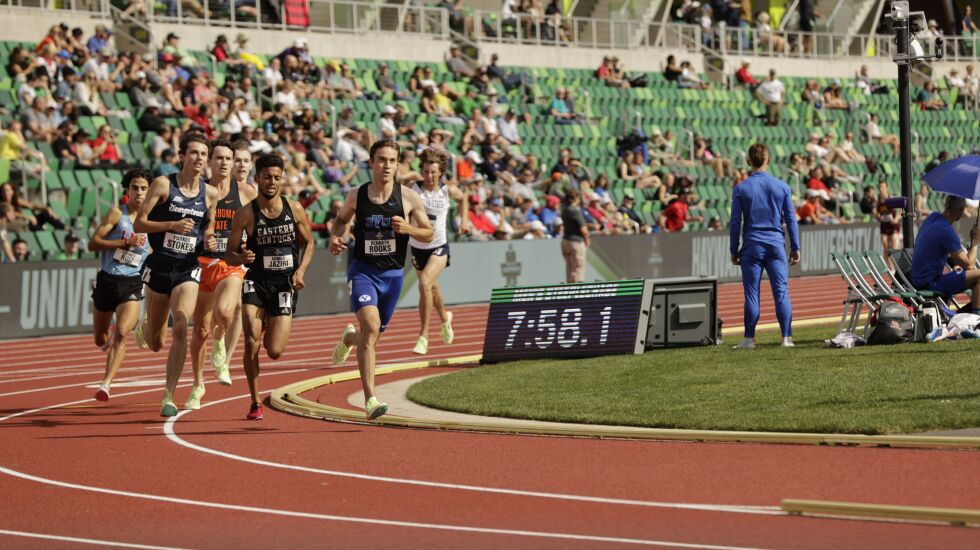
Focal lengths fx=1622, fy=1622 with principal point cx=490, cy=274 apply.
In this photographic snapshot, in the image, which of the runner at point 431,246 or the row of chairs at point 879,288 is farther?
the runner at point 431,246

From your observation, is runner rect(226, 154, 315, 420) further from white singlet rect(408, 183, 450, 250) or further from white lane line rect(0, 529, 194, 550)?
white singlet rect(408, 183, 450, 250)

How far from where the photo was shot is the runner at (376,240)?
11.6m

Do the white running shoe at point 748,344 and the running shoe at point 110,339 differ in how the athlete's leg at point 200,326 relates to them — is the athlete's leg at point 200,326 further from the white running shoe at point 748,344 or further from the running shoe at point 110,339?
the white running shoe at point 748,344

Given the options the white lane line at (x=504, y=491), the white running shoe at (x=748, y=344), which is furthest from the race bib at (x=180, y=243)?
the white running shoe at (x=748, y=344)

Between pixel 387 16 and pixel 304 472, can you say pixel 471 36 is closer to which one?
pixel 387 16

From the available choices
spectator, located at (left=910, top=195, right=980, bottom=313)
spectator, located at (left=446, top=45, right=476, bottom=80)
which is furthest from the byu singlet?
spectator, located at (left=446, top=45, right=476, bottom=80)

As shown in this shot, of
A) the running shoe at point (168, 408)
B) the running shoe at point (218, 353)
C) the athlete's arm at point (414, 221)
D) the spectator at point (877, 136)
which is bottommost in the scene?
the running shoe at point (168, 408)

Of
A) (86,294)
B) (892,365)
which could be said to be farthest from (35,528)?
(86,294)

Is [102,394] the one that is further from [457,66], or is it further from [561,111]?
[561,111]

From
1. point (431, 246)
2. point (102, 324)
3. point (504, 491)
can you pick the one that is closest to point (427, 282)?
point (431, 246)

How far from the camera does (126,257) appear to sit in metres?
14.0

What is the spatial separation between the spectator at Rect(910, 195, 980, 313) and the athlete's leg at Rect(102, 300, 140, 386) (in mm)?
7368

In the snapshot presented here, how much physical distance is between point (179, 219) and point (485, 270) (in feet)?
50.1

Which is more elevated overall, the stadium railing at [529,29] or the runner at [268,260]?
the stadium railing at [529,29]
